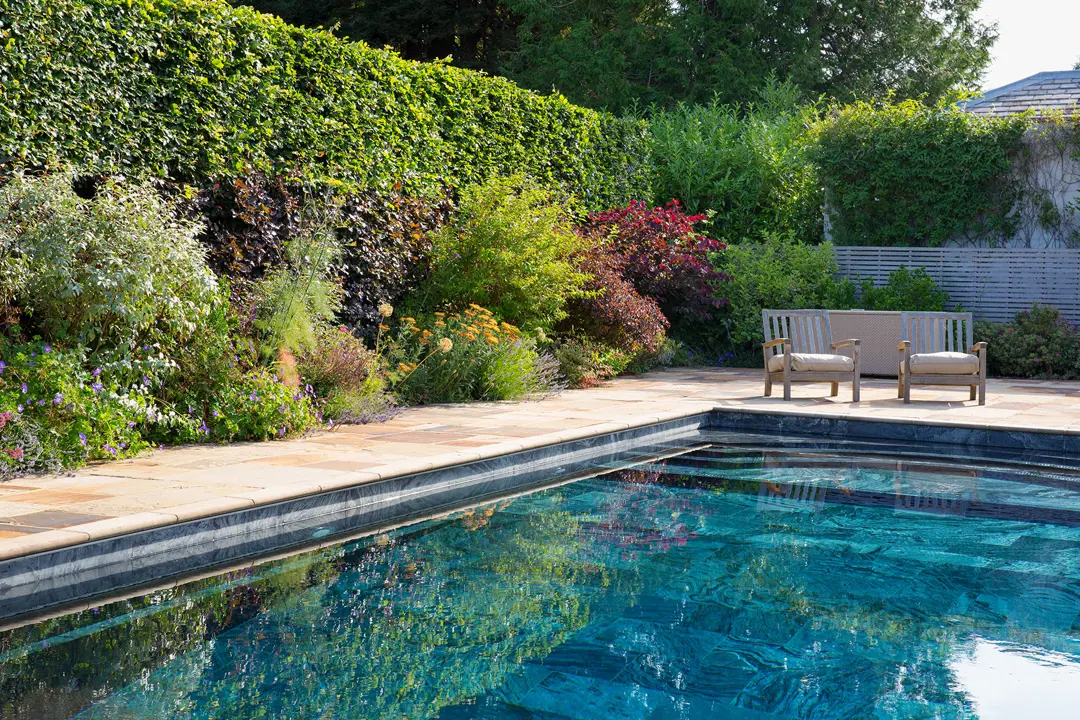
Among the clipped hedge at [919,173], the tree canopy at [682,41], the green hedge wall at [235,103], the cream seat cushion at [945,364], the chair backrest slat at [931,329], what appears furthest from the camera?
the tree canopy at [682,41]

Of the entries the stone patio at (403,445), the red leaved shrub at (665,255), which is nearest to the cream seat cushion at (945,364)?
the stone patio at (403,445)

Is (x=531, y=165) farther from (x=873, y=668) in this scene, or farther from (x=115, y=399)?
(x=873, y=668)

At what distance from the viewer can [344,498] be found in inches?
194

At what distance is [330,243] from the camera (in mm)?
7812

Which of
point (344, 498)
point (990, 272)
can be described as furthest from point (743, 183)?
point (344, 498)

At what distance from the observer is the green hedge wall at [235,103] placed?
626 centimetres

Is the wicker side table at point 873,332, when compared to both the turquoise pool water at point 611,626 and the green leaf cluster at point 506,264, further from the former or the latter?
the turquoise pool water at point 611,626

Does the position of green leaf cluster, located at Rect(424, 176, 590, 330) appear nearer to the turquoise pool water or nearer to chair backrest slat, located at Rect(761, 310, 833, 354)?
chair backrest slat, located at Rect(761, 310, 833, 354)

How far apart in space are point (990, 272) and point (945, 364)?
428 centimetres

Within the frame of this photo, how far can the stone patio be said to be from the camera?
4.11 m

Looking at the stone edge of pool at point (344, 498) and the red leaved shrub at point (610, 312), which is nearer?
the stone edge of pool at point (344, 498)

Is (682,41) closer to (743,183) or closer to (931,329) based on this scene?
(743,183)

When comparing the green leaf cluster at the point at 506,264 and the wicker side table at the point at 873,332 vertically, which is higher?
the green leaf cluster at the point at 506,264

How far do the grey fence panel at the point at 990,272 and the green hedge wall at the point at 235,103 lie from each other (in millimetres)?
4293
